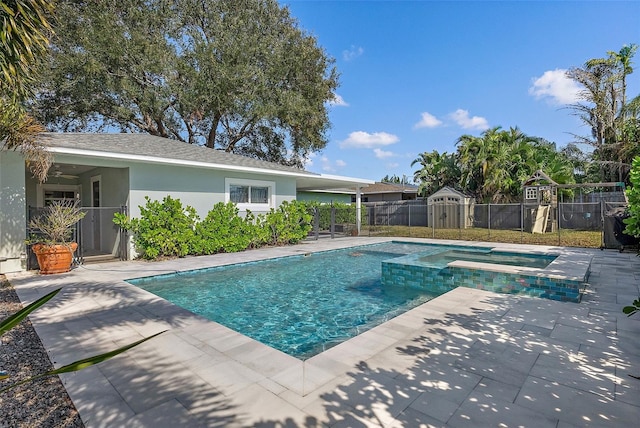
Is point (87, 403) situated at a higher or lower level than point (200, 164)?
lower

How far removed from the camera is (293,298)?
6645 millimetres

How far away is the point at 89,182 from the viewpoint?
464 inches

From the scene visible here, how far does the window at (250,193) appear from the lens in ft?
39.9

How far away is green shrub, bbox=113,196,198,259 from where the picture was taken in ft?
30.5

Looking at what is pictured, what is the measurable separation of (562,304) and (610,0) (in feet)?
33.8

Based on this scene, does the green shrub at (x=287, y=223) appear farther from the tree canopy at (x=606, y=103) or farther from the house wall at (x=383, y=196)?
the tree canopy at (x=606, y=103)

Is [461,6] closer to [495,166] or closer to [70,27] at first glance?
[495,166]

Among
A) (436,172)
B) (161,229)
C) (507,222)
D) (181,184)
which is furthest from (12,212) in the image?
(436,172)

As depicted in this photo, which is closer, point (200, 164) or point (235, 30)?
point (200, 164)

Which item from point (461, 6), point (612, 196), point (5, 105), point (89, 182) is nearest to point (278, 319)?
point (5, 105)

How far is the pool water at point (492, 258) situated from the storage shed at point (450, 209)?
849 cm

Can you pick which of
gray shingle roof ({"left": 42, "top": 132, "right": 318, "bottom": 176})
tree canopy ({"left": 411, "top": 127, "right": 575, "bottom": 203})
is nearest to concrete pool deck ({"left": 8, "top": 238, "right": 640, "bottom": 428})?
gray shingle roof ({"left": 42, "top": 132, "right": 318, "bottom": 176})

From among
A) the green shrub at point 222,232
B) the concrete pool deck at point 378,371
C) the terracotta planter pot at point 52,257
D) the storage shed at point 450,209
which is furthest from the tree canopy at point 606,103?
the terracotta planter pot at point 52,257

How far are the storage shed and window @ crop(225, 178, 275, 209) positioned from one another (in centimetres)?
1111
